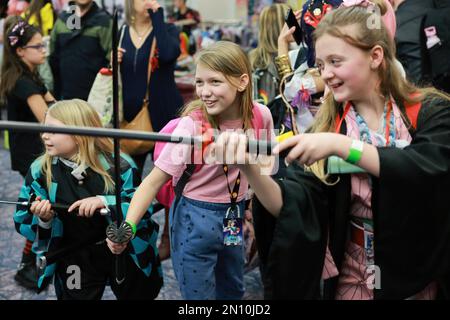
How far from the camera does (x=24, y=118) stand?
167 inches

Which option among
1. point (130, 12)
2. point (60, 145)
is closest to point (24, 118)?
point (130, 12)

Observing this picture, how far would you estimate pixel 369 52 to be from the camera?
202 cm

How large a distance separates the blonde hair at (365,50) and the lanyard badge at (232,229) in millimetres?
716

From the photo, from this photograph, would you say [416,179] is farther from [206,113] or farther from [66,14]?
[66,14]

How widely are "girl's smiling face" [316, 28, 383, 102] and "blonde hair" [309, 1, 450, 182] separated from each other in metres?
0.02

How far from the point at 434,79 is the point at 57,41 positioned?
8.93 feet

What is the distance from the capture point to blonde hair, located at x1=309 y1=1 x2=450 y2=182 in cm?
200

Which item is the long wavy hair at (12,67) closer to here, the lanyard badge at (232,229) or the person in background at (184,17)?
the lanyard badge at (232,229)

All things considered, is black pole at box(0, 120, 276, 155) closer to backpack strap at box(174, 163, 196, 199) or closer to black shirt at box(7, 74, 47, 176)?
backpack strap at box(174, 163, 196, 199)

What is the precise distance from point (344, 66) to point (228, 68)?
2.49ft

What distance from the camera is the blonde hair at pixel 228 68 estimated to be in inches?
104

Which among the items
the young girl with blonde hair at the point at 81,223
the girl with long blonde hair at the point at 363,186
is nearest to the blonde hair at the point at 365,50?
the girl with long blonde hair at the point at 363,186

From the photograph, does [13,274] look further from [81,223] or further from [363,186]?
[363,186]

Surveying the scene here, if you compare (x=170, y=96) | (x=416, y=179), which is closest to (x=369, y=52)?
(x=416, y=179)
